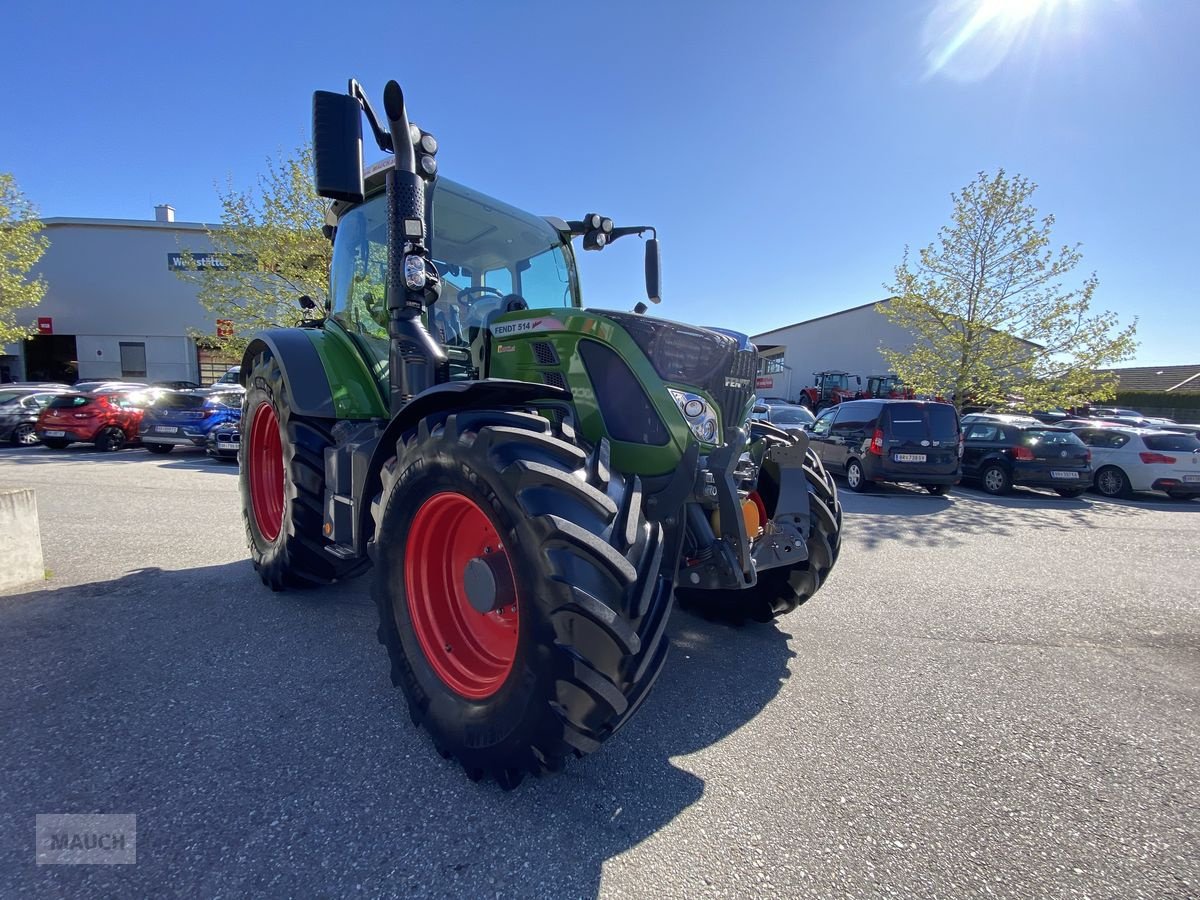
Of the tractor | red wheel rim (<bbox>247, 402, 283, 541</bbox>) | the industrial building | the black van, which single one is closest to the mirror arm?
red wheel rim (<bbox>247, 402, 283, 541</bbox>)

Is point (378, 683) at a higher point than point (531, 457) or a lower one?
lower

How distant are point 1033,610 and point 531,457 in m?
4.26

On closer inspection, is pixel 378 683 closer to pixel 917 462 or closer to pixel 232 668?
pixel 232 668

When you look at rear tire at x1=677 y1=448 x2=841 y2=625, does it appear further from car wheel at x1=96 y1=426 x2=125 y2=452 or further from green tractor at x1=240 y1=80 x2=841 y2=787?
car wheel at x1=96 y1=426 x2=125 y2=452

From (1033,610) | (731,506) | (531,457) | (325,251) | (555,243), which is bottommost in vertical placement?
(1033,610)

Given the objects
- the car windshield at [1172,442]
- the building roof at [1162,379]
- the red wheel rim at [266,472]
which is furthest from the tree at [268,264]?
the building roof at [1162,379]

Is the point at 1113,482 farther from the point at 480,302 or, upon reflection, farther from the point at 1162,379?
the point at 1162,379

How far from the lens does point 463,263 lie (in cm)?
340

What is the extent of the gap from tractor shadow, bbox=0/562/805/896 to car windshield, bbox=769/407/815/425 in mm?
15062

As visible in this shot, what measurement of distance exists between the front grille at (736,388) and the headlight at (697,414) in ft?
0.34

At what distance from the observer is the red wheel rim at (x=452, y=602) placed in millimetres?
2311

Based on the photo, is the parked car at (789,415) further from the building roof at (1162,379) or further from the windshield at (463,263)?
the building roof at (1162,379)

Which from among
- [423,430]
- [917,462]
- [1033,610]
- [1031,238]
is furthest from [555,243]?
[1031,238]

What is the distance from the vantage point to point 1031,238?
551 inches
